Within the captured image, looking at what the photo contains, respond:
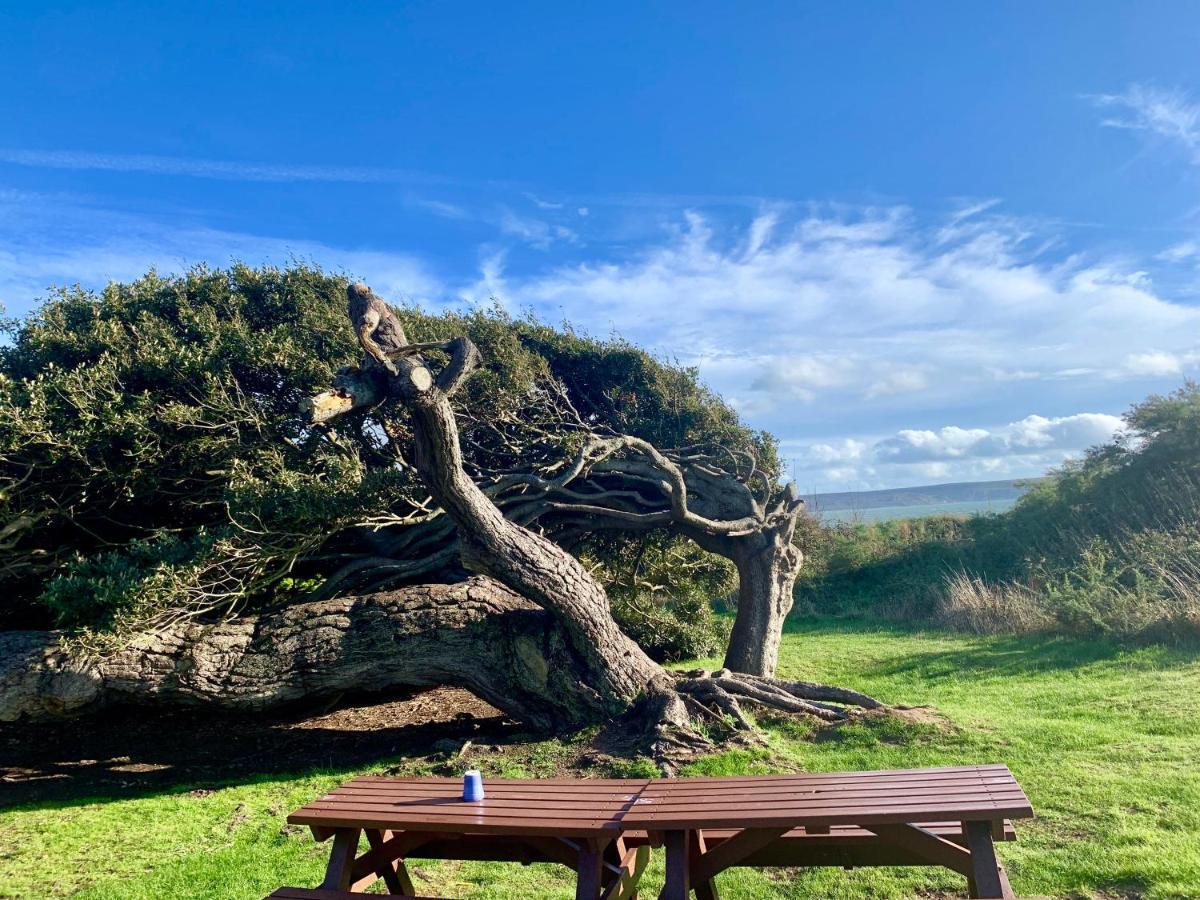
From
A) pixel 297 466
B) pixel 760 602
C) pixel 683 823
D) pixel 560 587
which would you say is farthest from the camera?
pixel 760 602

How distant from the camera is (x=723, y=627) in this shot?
1627cm

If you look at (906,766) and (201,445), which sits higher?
(201,445)

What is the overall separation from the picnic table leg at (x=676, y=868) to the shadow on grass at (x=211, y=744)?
5.24m

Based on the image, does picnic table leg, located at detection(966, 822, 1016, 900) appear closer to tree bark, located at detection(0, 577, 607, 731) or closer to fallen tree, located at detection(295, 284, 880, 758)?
fallen tree, located at detection(295, 284, 880, 758)

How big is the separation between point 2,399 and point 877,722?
9.41 meters

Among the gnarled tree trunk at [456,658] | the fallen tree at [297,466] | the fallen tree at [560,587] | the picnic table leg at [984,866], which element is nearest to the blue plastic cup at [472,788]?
the picnic table leg at [984,866]

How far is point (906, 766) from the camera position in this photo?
668cm

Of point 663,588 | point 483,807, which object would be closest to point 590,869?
point 483,807

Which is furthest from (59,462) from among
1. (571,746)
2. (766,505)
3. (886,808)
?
(766,505)

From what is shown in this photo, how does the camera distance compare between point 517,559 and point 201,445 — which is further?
point 201,445

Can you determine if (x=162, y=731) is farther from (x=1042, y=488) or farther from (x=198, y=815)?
(x=1042, y=488)

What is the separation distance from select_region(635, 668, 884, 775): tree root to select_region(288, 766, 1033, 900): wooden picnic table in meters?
3.22

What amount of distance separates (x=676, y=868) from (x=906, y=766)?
4182mm

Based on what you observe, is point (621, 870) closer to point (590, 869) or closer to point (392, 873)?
point (590, 869)
